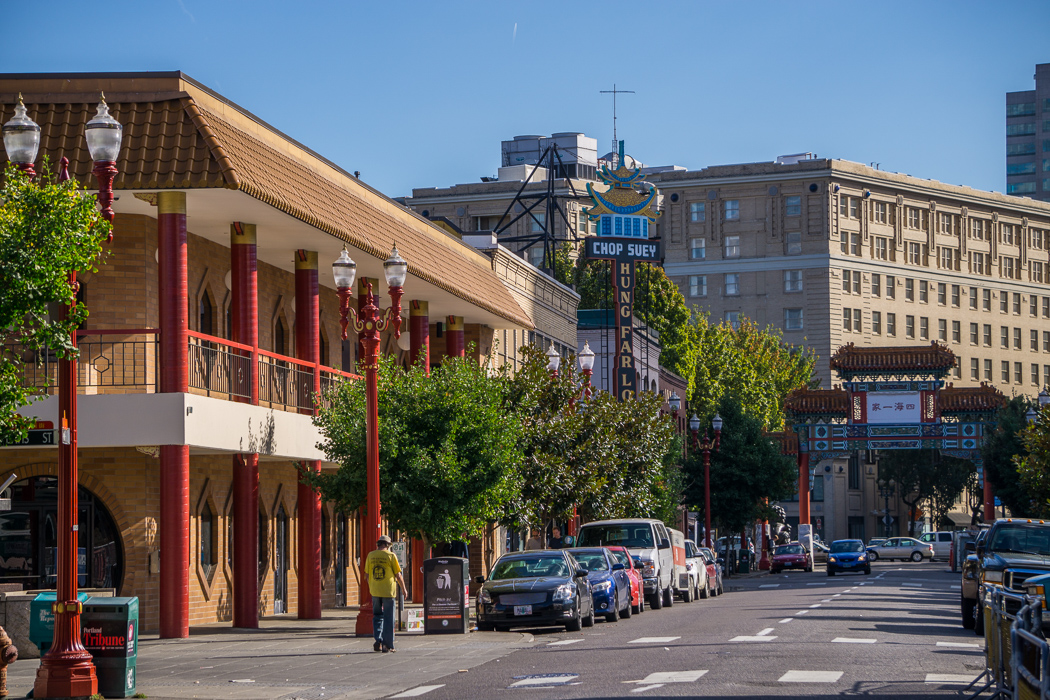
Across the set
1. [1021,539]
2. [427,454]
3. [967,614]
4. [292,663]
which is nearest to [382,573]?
[292,663]

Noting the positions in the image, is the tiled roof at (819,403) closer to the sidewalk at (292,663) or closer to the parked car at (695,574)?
the parked car at (695,574)

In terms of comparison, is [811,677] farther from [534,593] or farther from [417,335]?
[417,335]

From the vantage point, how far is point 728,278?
122125 mm

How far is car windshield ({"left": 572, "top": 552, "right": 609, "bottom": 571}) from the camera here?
1221 inches

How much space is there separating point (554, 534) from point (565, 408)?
27.3 ft

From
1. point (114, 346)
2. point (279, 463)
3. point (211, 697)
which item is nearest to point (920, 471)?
point (279, 463)

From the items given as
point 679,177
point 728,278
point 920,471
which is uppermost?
point 679,177

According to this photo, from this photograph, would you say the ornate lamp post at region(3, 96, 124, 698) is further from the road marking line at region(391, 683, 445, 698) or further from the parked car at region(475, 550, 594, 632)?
the parked car at region(475, 550, 594, 632)

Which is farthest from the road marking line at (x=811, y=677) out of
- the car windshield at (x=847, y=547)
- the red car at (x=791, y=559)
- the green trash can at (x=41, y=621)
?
the red car at (x=791, y=559)

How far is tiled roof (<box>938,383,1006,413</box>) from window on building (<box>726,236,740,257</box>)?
5120 cm

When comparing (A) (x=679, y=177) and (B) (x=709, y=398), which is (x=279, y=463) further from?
(A) (x=679, y=177)

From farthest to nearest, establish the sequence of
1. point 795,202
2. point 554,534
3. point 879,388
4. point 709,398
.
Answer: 1. point 795,202
2. point 709,398
3. point 879,388
4. point 554,534

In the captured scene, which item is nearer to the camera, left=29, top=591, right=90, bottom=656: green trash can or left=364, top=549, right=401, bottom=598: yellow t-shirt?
left=29, top=591, right=90, bottom=656: green trash can

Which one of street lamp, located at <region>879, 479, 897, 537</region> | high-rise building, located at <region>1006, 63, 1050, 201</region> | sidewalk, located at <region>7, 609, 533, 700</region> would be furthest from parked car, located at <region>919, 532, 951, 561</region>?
high-rise building, located at <region>1006, 63, 1050, 201</region>
